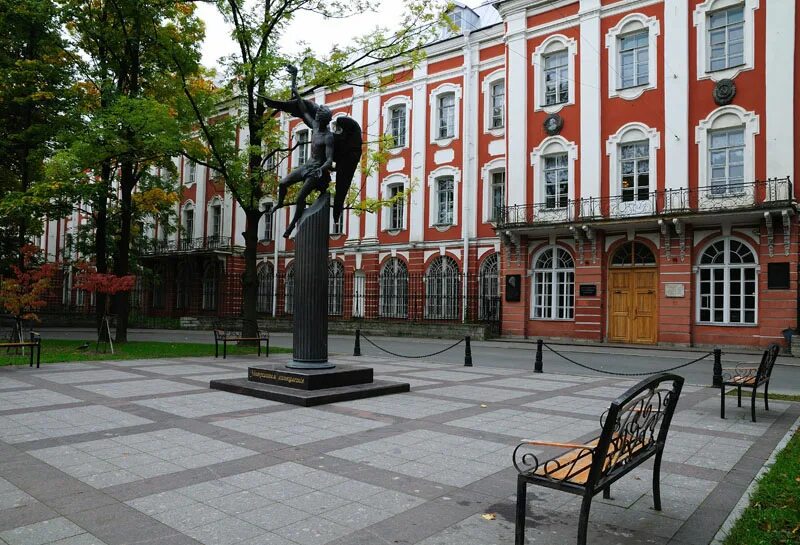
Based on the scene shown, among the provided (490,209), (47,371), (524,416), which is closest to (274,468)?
(524,416)

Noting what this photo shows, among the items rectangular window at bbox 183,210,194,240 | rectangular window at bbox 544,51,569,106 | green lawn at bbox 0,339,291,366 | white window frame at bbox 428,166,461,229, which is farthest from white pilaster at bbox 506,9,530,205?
rectangular window at bbox 183,210,194,240

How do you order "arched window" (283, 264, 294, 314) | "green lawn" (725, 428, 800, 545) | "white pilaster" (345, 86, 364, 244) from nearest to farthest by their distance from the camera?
"green lawn" (725, 428, 800, 545) < "white pilaster" (345, 86, 364, 244) < "arched window" (283, 264, 294, 314)

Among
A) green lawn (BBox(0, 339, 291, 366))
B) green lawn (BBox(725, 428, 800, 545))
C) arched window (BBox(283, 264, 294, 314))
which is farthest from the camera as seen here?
arched window (BBox(283, 264, 294, 314))

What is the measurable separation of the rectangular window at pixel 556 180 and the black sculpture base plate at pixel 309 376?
54.5ft

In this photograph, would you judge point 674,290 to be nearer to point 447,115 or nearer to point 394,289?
point 394,289

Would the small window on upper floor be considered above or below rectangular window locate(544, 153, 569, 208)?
above

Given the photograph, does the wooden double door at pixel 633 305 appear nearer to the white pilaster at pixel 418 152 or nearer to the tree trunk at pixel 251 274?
the white pilaster at pixel 418 152

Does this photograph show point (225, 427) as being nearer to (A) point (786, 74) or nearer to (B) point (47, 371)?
(B) point (47, 371)

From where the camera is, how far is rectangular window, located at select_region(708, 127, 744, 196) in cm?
2006

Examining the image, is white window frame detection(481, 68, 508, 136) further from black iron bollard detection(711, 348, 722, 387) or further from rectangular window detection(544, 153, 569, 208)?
black iron bollard detection(711, 348, 722, 387)

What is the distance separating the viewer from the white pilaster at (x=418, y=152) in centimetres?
2917

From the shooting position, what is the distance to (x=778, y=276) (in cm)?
1881

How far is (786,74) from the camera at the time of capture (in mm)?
19188

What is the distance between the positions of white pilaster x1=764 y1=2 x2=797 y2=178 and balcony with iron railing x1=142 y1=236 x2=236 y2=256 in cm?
2820
